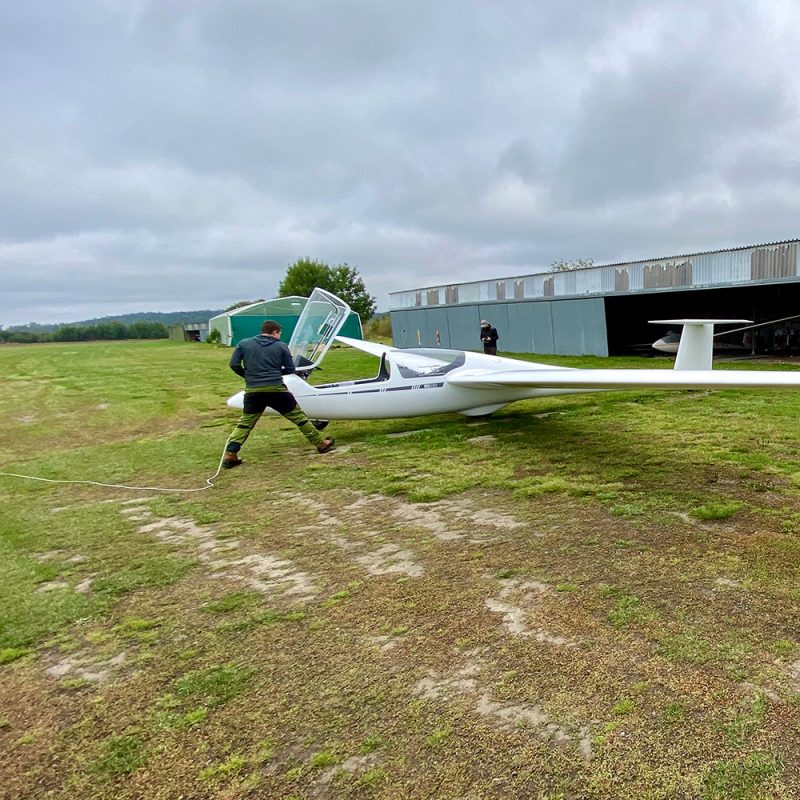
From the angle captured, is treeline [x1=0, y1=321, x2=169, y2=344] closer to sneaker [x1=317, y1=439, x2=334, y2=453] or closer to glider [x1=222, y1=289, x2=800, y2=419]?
glider [x1=222, y1=289, x2=800, y2=419]

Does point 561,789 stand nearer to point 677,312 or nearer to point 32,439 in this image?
point 32,439

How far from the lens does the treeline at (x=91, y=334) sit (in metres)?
92.9

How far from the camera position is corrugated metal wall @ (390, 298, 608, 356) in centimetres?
2167

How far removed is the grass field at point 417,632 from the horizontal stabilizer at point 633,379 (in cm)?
94

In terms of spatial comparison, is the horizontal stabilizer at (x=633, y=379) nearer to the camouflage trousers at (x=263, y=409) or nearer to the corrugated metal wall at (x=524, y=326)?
the camouflage trousers at (x=263, y=409)

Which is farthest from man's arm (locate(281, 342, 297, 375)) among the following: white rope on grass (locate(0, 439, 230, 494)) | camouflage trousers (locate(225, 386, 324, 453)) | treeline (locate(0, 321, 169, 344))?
treeline (locate(0, 321, 169, 344))

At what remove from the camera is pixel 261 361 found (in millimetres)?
7367

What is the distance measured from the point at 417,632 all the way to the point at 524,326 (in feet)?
74.4

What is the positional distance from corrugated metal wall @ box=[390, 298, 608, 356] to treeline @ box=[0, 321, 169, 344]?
2987 inches

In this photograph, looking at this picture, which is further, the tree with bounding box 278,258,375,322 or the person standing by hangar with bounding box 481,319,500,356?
the tree with bounding box 278,258,375,322

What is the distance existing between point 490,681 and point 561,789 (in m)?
0.64

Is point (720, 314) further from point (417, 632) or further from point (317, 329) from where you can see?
point (417, 632)

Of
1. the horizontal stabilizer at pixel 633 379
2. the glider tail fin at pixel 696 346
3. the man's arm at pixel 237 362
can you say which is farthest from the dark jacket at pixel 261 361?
the glider tail fin at pixel 696 346

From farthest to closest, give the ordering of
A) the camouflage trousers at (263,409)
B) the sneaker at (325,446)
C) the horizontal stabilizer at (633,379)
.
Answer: the sneaker at (325,446) < the camouflage trousers at (263,409) < the horizontal stabilizer at (633,379)
